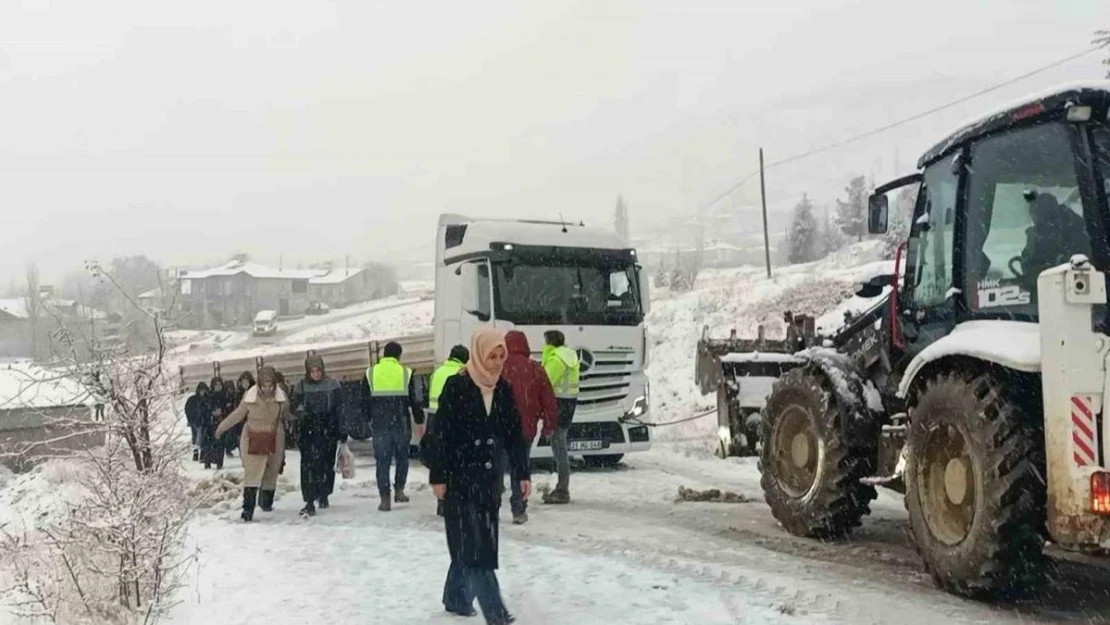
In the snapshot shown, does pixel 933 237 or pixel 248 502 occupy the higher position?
pixel 933 237

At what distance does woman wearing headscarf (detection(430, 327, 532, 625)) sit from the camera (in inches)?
215

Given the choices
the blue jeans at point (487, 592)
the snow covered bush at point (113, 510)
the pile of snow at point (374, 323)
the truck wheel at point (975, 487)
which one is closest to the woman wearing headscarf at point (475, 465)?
the blue jeans at point (487, 592)

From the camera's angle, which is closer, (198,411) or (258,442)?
(258,442)

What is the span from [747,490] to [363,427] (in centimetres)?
490

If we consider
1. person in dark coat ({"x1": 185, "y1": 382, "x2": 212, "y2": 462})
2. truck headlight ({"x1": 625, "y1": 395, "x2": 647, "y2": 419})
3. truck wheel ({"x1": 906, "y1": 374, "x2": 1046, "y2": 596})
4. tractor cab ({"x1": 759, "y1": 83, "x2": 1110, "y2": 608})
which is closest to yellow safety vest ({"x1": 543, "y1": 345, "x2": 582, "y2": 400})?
truck headlight ({"x1": 625, "y1": 395, "x2": 647, "y2": 419})

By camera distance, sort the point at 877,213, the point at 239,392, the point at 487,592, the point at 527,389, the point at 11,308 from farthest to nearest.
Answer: the point at 11,308 < the point at 239,392 < the point at 527,389 < the point at 877,213 < the point at 487,592

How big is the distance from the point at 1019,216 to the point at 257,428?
7.76 m

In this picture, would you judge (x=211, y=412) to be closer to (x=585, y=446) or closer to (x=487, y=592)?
(x=585, y=446)

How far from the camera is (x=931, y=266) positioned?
23.4 feet

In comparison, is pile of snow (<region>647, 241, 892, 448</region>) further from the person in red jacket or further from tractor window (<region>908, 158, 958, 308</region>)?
tractor window (<region>908, 158, 958, 308</region>)

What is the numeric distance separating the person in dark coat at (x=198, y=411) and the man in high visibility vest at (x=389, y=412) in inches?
375

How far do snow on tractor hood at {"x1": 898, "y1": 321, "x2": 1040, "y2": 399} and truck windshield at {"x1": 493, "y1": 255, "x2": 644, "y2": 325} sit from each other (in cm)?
737

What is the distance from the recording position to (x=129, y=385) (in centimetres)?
723

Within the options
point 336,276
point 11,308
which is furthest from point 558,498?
point 336,276
